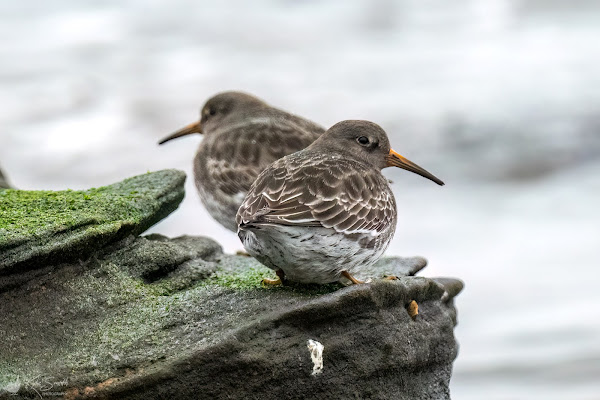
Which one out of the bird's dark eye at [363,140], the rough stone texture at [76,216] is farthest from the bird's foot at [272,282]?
the bird's dark eye at [363,140]

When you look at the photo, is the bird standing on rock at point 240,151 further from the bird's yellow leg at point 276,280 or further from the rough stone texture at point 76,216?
the bird's yellow leg at point 276,280

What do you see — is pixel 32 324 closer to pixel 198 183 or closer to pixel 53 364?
pixel 53 364

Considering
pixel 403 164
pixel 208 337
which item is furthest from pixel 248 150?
pixel 208 337

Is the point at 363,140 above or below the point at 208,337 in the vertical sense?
above

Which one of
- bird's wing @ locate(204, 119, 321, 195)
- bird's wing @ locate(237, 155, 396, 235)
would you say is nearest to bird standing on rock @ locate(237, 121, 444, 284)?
bird's wing @ locate(237, 155, 396, 235)

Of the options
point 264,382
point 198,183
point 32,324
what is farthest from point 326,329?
point 198,183

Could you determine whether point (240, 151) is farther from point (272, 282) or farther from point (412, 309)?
point (412, 309)
